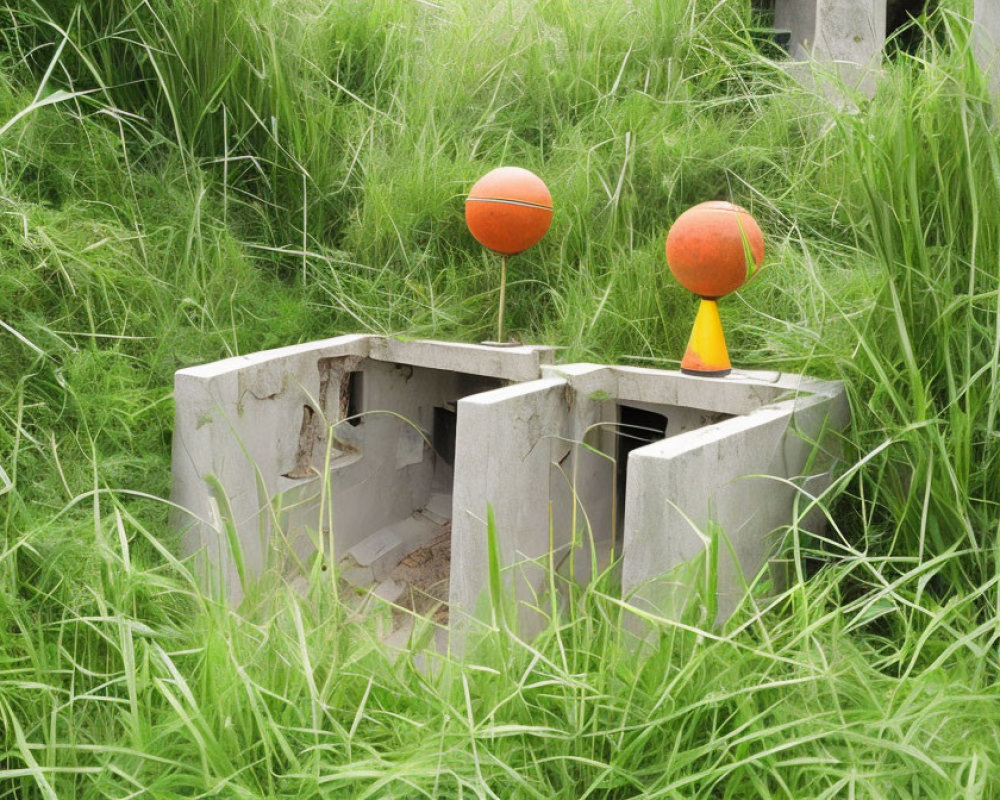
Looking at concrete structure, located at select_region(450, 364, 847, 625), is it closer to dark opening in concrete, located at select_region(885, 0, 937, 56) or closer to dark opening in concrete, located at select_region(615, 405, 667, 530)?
dark opening in concrete, located at select_region(615, 405, 667, 530)

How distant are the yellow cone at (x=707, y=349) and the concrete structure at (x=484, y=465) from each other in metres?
0.04

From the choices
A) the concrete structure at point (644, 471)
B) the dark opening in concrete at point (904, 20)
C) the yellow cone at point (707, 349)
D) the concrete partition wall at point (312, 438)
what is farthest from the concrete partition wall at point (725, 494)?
the dark opening in concrete at point (904, 20)

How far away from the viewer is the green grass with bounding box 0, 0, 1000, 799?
6.55ft

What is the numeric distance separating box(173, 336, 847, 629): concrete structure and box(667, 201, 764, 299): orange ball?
0.29 m

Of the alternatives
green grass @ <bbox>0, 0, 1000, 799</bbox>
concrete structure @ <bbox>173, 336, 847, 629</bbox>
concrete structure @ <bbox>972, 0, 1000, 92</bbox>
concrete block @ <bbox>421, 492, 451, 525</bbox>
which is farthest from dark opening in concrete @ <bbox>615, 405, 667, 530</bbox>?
concrete structure @ <bbox>972, 0, 1000, 92</bbox>

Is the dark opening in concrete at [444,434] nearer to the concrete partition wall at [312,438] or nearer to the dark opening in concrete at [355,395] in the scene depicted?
the concrete partition wall at [312,438]

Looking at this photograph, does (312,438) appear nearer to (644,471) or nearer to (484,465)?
(484,465)

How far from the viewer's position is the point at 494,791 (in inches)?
77.0

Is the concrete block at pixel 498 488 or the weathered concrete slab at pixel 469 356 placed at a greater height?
the weathered concrete slab at pixel 469 356

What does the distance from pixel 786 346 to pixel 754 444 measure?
2.23ft

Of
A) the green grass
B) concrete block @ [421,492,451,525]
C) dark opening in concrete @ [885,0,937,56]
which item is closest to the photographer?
the green grass

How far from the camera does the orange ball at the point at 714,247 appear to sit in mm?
2887

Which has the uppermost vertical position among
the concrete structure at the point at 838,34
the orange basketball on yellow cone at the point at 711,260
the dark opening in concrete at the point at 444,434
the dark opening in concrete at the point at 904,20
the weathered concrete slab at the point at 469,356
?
the dark opening in concrete at the point at 904,20

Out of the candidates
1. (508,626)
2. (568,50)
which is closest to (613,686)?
(508,626)
